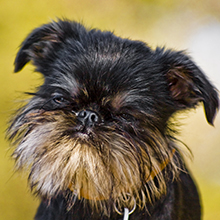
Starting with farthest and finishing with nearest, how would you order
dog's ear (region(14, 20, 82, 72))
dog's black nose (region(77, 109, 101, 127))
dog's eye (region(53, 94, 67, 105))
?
dog's ear (region(14, 20, 82, 72)) < dog's eye (region(53, 94, 67, 105)) < dog's black nose (region(77, 109, 101, 127))

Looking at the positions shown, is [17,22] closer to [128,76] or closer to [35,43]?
[35,43]

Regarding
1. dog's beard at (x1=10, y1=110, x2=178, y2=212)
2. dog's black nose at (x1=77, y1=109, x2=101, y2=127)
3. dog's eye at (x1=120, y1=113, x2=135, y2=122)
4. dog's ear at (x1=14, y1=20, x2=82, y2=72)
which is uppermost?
dog's ear at (x1=14, y1=20, x2=82, y2=72)

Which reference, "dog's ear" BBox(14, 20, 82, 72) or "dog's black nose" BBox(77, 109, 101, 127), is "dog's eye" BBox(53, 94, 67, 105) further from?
"dog's ear" BBox(14, 20, 82, 72)

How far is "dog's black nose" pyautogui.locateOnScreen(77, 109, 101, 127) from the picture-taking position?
1.10 metres

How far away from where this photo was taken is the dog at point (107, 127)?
44.5 inches

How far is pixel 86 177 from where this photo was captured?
117 centimetres

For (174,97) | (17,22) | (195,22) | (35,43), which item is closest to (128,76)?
(174,97)

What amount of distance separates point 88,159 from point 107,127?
120 mm

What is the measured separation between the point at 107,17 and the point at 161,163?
134 cm

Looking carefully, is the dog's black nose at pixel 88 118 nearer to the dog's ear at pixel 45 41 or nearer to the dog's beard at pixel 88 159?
the dog's beard at pixel 88 159

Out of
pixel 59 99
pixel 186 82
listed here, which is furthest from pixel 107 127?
pixel 186 82

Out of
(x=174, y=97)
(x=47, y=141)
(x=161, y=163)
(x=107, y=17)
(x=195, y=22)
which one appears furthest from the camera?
(x=107, y=17)

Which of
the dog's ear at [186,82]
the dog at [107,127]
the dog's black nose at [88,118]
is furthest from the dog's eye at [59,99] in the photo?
the dog's ear at [186,82]

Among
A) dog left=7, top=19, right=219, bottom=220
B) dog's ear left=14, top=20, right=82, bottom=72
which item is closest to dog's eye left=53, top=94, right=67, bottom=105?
dog left=7, top=19, right=219, bottom=220
